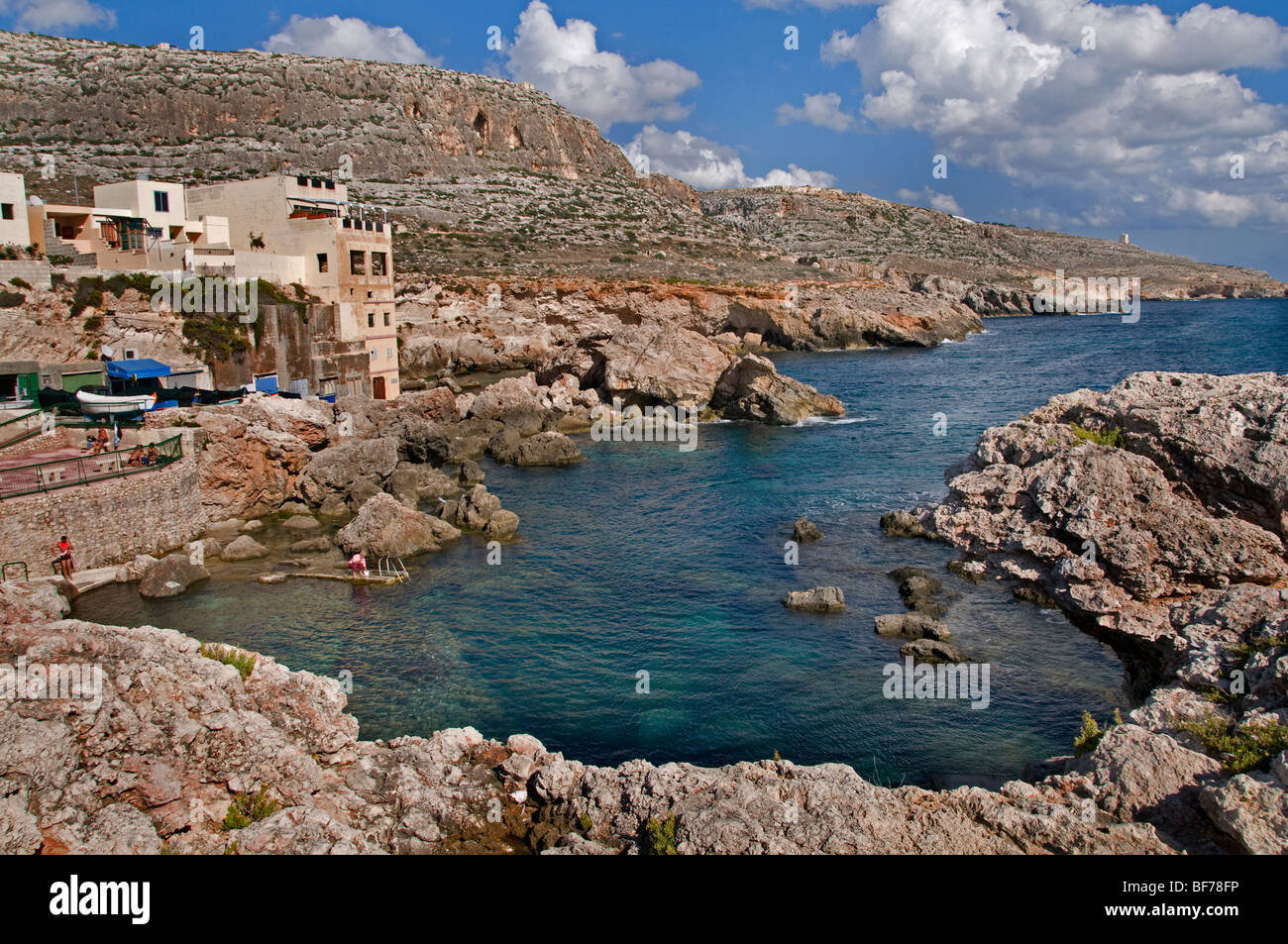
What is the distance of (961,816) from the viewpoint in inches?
364

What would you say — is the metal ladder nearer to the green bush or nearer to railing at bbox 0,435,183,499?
railing at bbox 0,435,183,499

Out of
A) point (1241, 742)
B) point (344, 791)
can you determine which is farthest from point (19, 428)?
point (1241, 742)

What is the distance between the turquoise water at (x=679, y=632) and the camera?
15.7 metres

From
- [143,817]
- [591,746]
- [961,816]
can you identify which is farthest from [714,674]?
[143,817]

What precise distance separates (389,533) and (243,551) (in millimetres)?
4424

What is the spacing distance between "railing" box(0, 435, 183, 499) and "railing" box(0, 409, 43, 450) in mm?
3166

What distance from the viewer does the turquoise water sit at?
15719mm

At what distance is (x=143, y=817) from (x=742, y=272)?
92.8m

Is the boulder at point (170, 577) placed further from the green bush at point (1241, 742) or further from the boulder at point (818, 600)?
the green bush at point (1241, 742)

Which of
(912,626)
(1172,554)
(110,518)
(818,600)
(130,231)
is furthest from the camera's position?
(130,231)

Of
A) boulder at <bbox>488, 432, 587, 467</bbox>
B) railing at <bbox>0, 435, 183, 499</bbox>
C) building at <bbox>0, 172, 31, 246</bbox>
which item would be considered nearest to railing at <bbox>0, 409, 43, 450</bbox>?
railing at <bbox>0, 435, 183, 499</bbox>

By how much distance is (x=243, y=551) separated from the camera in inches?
1013

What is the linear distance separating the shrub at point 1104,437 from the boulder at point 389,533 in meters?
17.9

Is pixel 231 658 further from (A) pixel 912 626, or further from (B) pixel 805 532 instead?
(B) pixel 805 532
